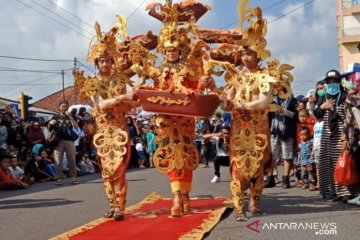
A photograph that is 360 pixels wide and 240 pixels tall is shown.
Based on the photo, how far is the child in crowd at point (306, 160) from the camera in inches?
350

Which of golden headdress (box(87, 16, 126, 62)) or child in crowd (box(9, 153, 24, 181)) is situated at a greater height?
golden headdress (box(87, 16, 126, 62))

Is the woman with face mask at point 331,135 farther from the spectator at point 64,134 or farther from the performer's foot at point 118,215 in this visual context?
the spectator at point 64,134

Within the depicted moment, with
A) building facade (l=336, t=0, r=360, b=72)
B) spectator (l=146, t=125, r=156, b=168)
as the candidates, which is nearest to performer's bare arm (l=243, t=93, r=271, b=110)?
spectator (l=146, t=125, r=156, b=168)

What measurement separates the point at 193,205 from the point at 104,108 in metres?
1.89

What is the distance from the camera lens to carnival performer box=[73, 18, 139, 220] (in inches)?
245

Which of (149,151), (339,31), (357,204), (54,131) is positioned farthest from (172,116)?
(339,31)

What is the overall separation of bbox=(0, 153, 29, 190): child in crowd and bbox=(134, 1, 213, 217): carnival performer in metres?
6.00

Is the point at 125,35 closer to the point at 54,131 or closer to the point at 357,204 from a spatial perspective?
the point at 357,204

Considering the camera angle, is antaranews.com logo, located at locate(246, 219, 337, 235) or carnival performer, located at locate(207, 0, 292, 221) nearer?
antaranews.com logo, located at locate(246, 219, 337, 235)

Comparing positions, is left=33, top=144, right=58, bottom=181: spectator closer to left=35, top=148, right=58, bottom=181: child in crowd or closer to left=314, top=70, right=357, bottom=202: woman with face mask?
left=35, top=148, right=58, bottom=181: child in crowd

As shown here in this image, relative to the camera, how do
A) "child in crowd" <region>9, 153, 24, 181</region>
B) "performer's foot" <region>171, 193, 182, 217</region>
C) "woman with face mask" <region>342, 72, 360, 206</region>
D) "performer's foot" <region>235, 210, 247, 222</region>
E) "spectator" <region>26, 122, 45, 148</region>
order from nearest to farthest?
"performer's foot" <region>235, 210, 247, 222</region>
"performer's foot" <region>171, 193, 182, 217</region>
"woman with face mask" <region>342, 72, 360, 206</region>
"child in crowd" <region>9, 153, 24, 181</region>
"spectator" <region>26, 122, 45, 148</region>

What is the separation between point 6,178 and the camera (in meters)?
11.2

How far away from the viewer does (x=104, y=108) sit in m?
6.26

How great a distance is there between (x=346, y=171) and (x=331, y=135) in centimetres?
63
